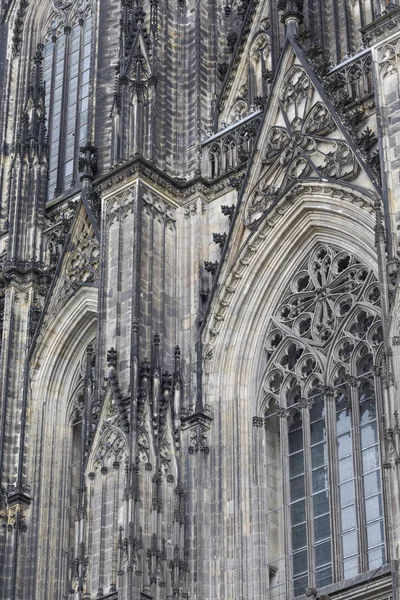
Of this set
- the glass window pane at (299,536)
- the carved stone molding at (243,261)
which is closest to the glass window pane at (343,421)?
the glass window pane at (299,536)

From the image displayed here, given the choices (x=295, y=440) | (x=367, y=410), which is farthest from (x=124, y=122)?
(x=367, y=410)

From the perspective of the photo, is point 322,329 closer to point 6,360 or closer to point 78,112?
point 6,360

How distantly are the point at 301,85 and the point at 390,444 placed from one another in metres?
9.01

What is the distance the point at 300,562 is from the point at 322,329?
394 centimetres

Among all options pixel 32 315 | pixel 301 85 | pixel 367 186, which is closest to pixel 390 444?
pixel 367 186

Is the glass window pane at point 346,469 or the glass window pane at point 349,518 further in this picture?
the glass window pane at point 346,469

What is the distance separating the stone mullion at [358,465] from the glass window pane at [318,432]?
2.26ft

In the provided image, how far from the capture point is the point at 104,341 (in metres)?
29.2

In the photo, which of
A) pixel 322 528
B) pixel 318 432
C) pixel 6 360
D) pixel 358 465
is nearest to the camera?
pixel 358 465

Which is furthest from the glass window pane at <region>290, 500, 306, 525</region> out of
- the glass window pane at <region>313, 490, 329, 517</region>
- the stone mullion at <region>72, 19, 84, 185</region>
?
the stone mullion at <region>72, 19, 84, 185</region>

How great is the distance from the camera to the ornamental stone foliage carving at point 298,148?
28.8 meters

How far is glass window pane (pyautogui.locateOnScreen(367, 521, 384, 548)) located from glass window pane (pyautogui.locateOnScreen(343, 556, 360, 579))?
334 mm

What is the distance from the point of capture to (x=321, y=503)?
26.7 metres

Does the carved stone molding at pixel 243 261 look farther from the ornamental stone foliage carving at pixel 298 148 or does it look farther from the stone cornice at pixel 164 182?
the stone cornice at pixel 164 182
